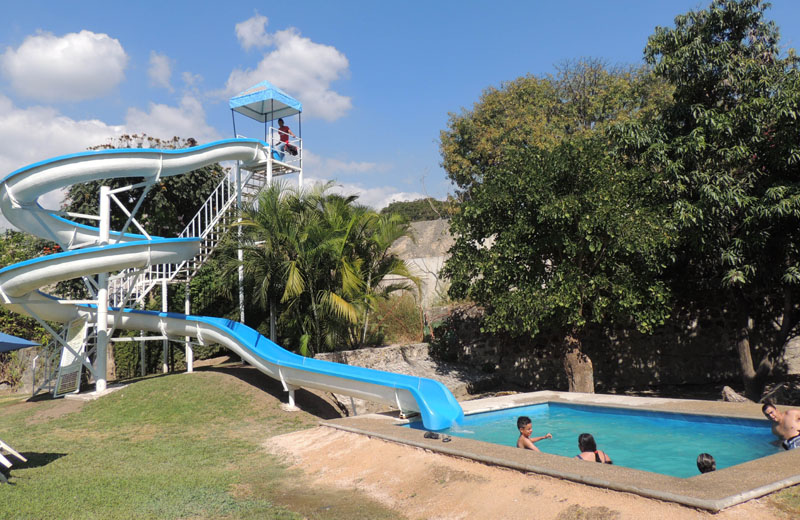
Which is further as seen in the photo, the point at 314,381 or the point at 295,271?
the point at 295,271

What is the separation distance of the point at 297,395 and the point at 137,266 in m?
4.43

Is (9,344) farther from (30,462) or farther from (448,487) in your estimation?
(448,487)

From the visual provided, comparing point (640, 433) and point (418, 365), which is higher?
point (418, 365)

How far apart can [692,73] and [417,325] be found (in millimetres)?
10097

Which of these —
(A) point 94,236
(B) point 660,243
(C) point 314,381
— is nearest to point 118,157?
(A) point 94,236

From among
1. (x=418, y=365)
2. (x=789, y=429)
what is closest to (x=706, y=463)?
(x=789, y=429)

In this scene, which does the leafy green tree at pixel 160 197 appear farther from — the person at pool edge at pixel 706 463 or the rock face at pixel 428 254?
the person at pool edge at pixel 706 463

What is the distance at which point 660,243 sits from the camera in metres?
11.1

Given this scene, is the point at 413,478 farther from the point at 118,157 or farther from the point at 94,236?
the point at 94,236

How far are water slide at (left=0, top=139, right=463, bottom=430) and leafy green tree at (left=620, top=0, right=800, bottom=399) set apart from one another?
6.16 metres

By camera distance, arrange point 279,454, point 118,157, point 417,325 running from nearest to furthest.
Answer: point 279,454 < point 118,157 < point 417,325

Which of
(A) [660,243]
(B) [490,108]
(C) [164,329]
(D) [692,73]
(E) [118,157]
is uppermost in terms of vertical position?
(B) [490,108]

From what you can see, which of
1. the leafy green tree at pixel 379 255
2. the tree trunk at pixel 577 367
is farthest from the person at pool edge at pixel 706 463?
the leafy green tree at pixel 379 255

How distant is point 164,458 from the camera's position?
8.36m
